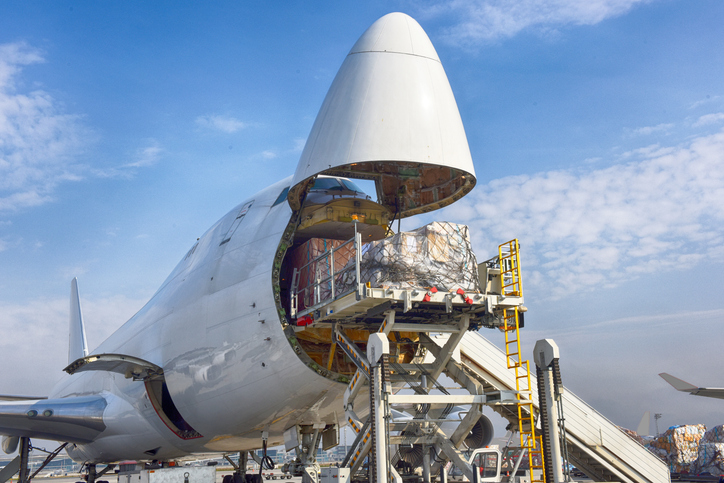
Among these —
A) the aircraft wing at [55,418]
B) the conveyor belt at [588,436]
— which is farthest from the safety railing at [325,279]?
the aircraft wing at [55,418]

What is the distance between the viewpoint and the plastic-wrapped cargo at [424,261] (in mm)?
9906

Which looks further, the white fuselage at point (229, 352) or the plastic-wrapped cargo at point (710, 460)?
the plastic-wrapped cargo at point (710, 460)

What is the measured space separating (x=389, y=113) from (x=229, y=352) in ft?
18.0

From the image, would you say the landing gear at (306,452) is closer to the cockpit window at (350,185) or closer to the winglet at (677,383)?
the cockpit window at (350,185)

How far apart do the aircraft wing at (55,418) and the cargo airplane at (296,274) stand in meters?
1.88

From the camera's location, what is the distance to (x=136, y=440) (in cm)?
1658

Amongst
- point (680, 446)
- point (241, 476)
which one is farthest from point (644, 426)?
point (241, 476)

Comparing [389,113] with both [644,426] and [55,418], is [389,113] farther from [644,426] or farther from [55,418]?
[644,426]

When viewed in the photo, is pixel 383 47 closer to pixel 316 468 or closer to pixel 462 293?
pixel 462 293

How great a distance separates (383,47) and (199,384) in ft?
25.2

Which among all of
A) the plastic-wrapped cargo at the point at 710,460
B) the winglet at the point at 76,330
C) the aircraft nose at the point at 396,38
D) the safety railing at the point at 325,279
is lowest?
the plastic-wrapped cargo at the point at 710,460

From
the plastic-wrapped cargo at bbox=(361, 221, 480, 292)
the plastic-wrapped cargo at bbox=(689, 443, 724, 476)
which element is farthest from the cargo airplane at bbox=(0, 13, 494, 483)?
the plastic-wrapped cargo at bbox=(689, 443, 724, 476)

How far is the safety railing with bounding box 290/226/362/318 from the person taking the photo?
1007 cm

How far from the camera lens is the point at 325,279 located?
35.4 ft
